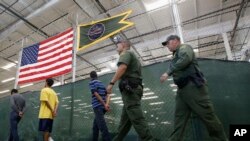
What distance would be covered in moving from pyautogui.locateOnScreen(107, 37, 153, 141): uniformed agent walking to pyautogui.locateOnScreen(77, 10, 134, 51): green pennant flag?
2.28 metres

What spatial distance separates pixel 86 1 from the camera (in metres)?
8.64

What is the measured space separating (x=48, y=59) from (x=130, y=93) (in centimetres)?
438

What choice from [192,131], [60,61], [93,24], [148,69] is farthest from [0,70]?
[192,131]

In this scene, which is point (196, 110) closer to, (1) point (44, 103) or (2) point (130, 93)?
(2) point (130, 93)

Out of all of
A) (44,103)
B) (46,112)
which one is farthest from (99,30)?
(46,112)

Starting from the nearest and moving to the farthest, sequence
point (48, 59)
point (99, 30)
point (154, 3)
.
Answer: point (99, 30) → point (48, 59) → point (154, 3)

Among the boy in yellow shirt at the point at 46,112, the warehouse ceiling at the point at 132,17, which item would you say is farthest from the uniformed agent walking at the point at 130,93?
the warehouse ceiling at the point at 132,17

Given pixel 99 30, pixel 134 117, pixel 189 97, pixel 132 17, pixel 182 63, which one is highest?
pixel 132 17

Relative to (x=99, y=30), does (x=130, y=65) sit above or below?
below

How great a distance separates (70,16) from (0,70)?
8.88m

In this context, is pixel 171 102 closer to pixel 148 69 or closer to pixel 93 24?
pixel 148 69

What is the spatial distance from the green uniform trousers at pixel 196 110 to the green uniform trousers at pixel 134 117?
1.09ft

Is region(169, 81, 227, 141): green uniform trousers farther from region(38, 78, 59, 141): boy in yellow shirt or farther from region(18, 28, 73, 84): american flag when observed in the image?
region(18, 28, 73, 84): american flag

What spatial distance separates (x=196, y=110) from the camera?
2453mm
